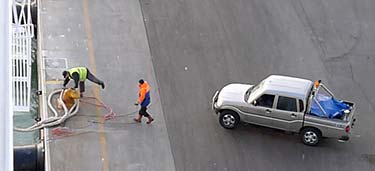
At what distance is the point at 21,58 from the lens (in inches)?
751

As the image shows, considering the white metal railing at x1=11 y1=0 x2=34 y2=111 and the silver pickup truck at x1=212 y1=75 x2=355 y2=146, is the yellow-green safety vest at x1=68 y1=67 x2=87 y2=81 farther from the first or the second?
the silver pickup truck at x1=212 y1=75 x2=355 y2=146

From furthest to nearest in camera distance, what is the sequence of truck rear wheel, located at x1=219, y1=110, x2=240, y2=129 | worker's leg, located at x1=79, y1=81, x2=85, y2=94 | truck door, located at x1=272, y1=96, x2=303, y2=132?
worker's leg, located at x1=79, y1=81, x2=85, y2=94 → truck rear wheel, located at x1=219, y1=110, x2=240, y2=129 → truck door, located at x1=272, y1=96, x2=303, y2=132

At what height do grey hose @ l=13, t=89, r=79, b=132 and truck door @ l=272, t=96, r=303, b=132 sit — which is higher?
grey hose @ l=13, t=89, r=79, b=132

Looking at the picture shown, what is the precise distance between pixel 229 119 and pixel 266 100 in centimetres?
100

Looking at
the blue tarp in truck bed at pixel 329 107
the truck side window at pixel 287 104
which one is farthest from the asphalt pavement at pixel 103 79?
the blue tarp in truck bed at pixel 329 107

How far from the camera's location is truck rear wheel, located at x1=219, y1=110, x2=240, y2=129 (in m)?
17.4

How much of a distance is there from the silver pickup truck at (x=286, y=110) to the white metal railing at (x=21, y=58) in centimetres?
475

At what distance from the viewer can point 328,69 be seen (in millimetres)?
20156

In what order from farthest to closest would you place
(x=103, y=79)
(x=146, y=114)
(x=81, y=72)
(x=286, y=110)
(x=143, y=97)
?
(x=103, y=79), (x=81, y=72), (x=146, y=114), (x=286, y=110), (x=143, y=97)

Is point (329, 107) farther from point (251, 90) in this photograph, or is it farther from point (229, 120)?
point (229, 120)

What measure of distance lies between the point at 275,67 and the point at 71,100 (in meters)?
5.67

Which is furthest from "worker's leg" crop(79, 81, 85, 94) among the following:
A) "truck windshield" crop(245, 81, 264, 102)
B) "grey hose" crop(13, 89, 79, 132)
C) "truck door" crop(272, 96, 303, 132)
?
"truck door" crop(272, 96, 303, 132)

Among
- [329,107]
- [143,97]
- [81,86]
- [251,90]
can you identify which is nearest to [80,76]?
[81,86]
